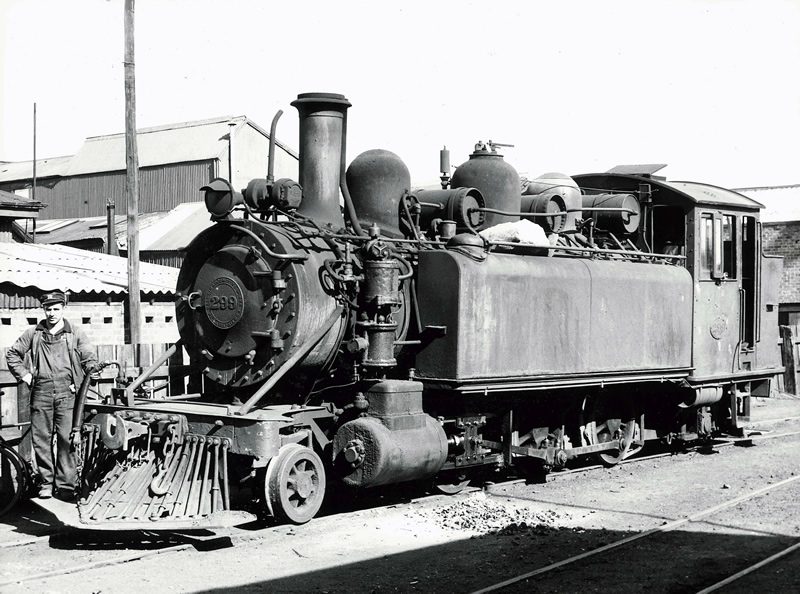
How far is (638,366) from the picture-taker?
31.1 feet

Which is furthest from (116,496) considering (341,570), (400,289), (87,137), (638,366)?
(87,137)

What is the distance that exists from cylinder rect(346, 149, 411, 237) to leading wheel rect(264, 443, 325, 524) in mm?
2230

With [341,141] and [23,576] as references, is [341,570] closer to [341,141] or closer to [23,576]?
[23,576]

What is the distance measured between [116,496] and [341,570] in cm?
181

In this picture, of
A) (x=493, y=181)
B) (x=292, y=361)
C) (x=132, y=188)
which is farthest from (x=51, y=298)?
(x=132, y=188)

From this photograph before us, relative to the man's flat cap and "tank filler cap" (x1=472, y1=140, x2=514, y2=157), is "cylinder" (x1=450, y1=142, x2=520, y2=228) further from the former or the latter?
the man's flat cap

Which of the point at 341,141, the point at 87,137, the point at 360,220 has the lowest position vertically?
the point at 360,220

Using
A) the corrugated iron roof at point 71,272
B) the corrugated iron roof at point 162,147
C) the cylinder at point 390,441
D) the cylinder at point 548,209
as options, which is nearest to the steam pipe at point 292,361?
the cylinder at point 390,441

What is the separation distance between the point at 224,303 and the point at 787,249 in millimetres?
25409

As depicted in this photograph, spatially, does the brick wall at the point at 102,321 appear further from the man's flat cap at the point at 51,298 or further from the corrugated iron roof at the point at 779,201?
the corrugated iron roof at the point at 779,201

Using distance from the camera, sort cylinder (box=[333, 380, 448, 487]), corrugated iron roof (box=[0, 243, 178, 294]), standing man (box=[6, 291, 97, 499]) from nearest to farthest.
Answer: cylinder (box=[333, 380, 448, 487]), standing man (box=[6, 291, 97, 499]), corrugated iron roof (box=[0, 243, 178, 294])

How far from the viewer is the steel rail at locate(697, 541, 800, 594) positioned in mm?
5414

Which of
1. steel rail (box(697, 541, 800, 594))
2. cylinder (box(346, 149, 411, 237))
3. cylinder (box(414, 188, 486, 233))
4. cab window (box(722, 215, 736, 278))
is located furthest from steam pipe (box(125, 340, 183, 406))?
cab window (box(722, 215, 736, 278))

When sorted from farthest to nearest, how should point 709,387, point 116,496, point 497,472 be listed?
point 709,387 < point 497,472 < point 116,496
